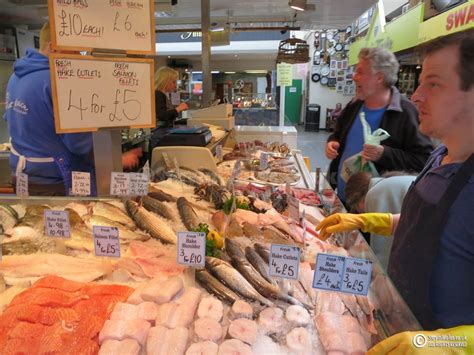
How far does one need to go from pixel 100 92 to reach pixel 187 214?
831mm

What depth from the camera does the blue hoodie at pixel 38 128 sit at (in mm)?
2461

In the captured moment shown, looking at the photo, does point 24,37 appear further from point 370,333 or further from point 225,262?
point 370,333

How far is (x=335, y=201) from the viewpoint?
2.48 meters

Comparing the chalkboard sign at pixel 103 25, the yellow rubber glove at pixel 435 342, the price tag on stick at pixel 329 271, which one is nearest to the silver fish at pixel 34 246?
the chalkboard sign at pixel 103 25

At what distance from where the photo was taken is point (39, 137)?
253cm

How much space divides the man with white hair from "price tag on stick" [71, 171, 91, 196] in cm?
213

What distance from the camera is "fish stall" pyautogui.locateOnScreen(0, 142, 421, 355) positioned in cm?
129

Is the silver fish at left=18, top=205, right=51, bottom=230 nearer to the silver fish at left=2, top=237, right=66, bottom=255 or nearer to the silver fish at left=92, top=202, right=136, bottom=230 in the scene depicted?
the silver fish at left=2, top=237, right=66, bottom=255

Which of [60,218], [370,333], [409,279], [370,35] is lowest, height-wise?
[370,333]

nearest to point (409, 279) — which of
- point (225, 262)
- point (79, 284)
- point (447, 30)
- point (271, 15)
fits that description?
point (225, 262)

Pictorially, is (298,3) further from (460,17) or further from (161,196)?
(161,196)

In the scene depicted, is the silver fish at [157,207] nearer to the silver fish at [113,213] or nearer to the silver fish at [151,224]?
the silver fish at [151,224]

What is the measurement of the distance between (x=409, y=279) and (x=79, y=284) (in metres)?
→ 1.35

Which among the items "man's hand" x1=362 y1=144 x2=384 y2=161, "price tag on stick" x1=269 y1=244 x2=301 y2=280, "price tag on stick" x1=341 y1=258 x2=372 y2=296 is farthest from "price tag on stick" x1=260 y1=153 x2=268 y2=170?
"price tag on stick" x1=341 y1=258 x2=372 y2=296
